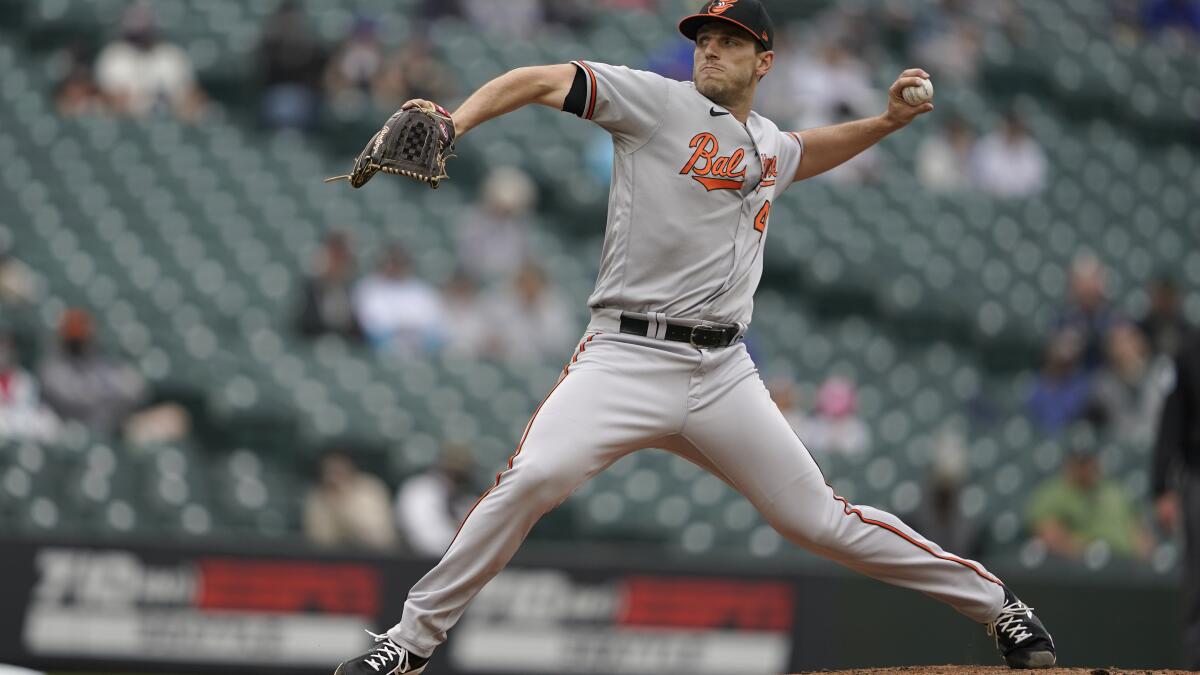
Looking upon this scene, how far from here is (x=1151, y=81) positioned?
15.0 meters

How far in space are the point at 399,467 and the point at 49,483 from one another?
6.31ft

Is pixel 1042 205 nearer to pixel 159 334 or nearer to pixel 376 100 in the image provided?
pixel 376 100

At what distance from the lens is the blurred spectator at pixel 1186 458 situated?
20.7ft

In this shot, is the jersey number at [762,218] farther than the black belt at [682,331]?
Yes

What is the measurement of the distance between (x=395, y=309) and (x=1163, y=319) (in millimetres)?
5575

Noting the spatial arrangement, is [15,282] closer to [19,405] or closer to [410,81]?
[19,405]

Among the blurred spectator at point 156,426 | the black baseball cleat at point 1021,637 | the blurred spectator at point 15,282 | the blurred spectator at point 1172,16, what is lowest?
the black baseball cleat at point 1021,637

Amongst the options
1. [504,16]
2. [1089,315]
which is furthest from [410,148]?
[504,16]

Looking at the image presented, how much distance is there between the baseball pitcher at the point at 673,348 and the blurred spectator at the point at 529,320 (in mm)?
6057

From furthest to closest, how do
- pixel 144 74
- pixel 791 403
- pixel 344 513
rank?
pixel 144 74 → pixel 791 403 → pixel 344 513

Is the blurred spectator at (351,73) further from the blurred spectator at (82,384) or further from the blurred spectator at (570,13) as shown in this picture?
the blurred spectator at (82,384)

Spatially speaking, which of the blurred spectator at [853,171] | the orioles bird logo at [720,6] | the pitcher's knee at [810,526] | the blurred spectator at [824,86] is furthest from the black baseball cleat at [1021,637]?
the blurred spectator at [853,171]

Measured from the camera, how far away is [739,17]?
13.5 ft

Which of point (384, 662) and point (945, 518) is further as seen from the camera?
point (945, 518)
